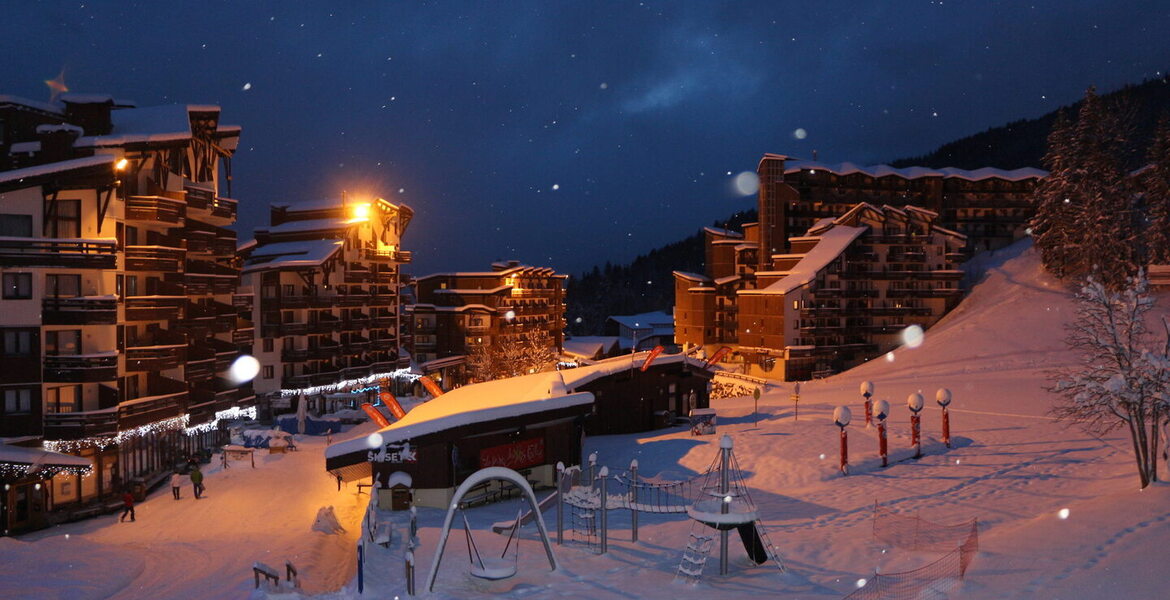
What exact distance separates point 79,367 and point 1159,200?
73.6 metres

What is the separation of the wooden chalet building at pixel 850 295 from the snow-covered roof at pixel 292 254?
37229 millimetres

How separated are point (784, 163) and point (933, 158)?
117 meters

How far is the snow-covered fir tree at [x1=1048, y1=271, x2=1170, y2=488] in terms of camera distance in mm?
22250

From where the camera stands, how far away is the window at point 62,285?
30641 millimetres

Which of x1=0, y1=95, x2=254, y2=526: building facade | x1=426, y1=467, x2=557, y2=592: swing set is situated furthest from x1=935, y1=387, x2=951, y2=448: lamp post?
x1=0, y1=95, x2=254, y2=526: building facade

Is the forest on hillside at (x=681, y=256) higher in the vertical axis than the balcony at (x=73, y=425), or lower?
higher

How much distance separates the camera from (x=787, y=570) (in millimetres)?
19094

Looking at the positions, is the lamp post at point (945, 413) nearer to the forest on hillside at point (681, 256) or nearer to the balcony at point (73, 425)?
the balcony at point (73, 425)

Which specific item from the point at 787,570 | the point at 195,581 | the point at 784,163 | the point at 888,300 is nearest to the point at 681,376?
the point at 787,570

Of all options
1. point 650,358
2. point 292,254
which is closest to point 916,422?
point 650,358

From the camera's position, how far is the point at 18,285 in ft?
97.1

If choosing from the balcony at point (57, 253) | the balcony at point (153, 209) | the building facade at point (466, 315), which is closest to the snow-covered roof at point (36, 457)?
the balcony at point (57, 253)

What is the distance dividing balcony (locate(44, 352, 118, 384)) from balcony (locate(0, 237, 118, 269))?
A: 358cm

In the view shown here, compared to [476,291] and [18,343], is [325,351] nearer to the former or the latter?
[476,291]
